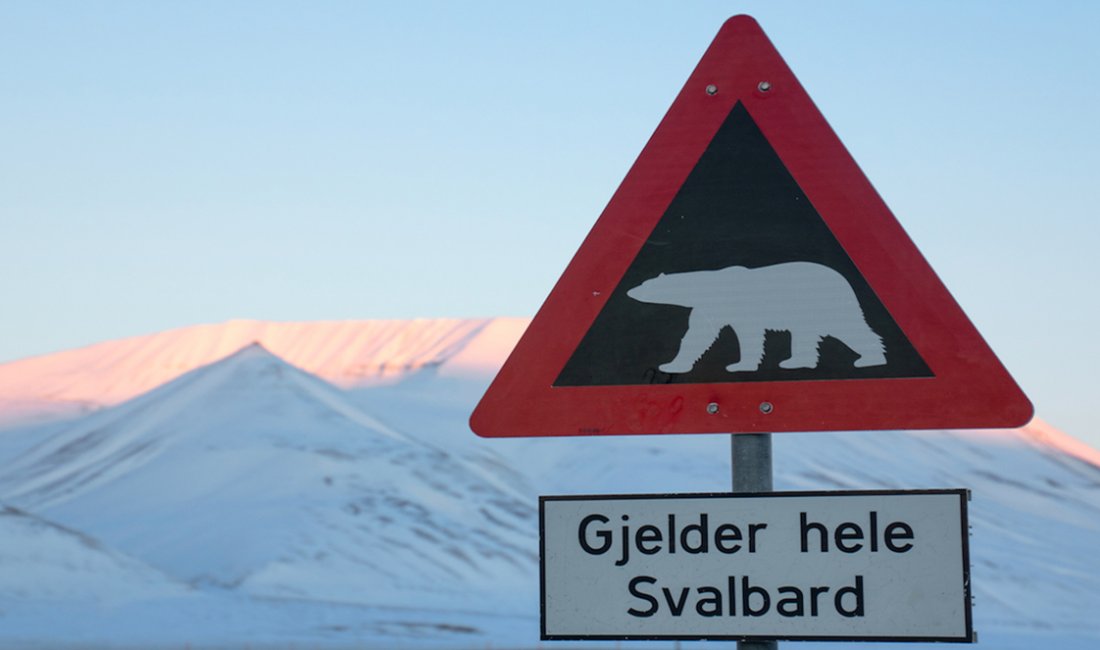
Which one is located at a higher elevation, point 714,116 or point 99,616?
point 99,616

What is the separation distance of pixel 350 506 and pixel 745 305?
6850 cm

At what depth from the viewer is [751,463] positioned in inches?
96.3

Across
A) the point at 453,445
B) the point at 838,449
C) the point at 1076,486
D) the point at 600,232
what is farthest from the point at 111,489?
the point at 600,232

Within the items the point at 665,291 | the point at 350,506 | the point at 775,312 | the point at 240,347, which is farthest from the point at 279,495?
the point at 775,312

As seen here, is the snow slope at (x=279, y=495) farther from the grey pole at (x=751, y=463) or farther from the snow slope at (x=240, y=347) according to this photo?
the grey pole at (x=751, y=463)

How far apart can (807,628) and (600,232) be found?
2.46 ft

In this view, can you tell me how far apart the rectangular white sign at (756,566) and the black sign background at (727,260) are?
20cm

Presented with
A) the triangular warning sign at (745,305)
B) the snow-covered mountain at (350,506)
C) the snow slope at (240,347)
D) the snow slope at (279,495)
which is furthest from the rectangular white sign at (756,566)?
the snow slope at (240,347)

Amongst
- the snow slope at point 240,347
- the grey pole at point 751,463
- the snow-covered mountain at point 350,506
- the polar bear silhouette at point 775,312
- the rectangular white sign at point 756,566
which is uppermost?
the snow slope at point 240,347

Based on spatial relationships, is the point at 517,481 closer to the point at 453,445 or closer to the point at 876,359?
the point at 453,445

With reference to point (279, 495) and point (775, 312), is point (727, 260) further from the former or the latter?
point (279, 495)

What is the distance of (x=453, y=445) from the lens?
280 ft

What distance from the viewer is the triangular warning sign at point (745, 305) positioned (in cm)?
239

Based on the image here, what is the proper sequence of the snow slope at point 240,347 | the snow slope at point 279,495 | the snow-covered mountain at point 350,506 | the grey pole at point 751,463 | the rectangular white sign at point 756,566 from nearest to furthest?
the rectangular white sign at point 756,566
the grey pole at point 751,463
the snow-covered mountain at point 350,506
the snow slope at point 279,495
the snow slope at point 240,347
